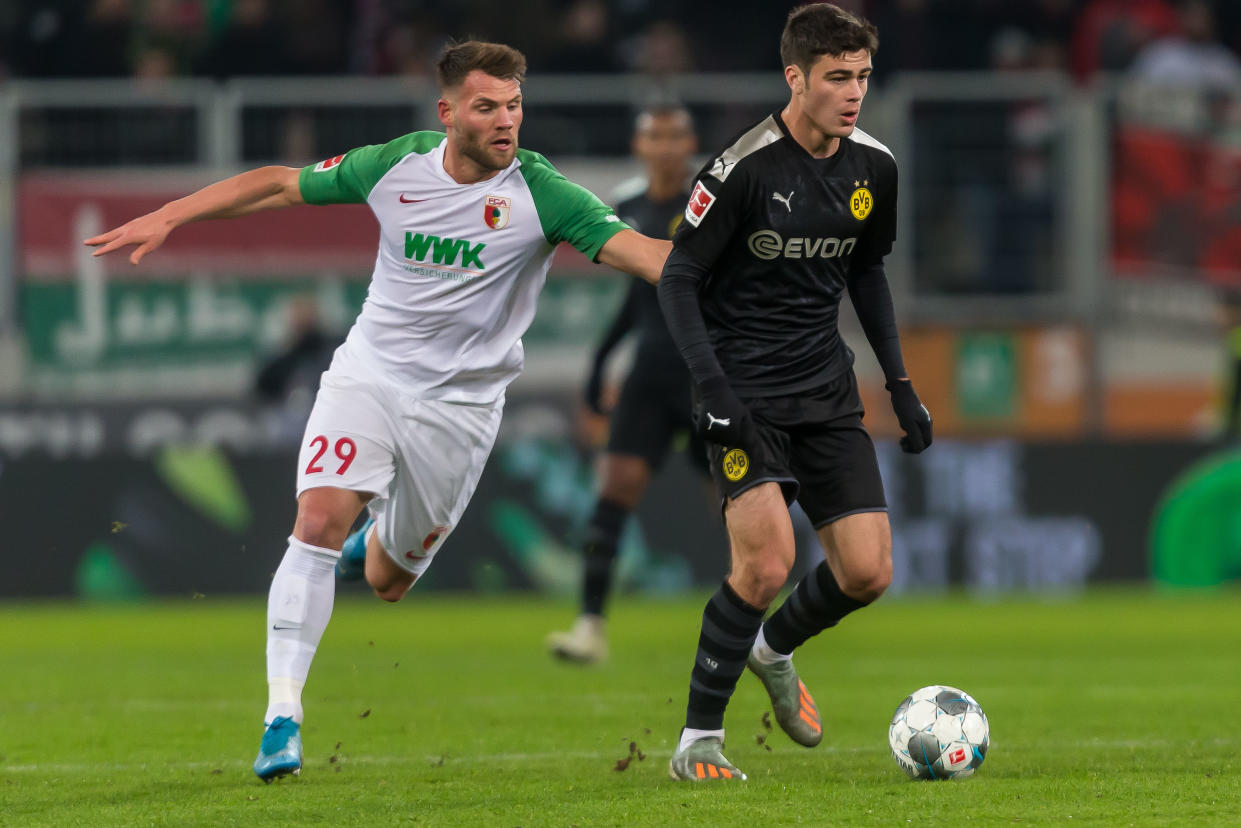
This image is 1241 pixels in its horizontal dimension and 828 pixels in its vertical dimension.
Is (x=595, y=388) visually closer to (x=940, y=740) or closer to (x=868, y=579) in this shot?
(x=868, y=579)

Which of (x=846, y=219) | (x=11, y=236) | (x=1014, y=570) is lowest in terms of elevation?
(x=1014, y=570)

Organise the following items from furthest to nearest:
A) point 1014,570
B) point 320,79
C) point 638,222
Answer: point 320,79
point 1014,570
point 638,222

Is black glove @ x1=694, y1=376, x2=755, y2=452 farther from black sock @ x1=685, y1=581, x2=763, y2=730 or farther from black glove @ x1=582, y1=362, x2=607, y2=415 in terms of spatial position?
black glove @ x1=582, y1=362, x2=607, y2=415

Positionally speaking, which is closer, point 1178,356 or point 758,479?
point 758,479

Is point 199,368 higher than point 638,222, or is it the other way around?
point 638,222

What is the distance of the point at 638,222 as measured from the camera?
9.23 metres

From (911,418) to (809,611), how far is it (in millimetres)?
693

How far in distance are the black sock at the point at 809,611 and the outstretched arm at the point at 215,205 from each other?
2013mm

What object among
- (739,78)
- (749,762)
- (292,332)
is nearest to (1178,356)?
(739,78)

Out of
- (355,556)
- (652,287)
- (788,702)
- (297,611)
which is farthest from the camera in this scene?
(652,287)

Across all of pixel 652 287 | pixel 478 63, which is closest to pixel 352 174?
pixel 478 63

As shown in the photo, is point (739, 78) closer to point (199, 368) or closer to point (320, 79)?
point (320, 79)

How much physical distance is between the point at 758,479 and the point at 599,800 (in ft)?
3.45

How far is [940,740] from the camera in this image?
5512 mm
